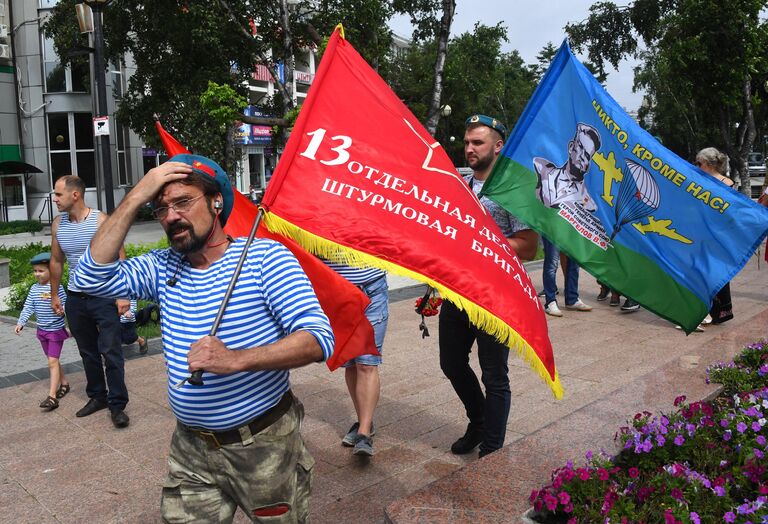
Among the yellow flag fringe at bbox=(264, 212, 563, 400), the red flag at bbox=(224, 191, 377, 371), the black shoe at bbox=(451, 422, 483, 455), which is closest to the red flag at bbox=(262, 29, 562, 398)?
the yellow flag fringe at bbox=(264, 212, 563, 400)

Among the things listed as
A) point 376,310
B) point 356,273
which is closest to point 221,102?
point 376,310

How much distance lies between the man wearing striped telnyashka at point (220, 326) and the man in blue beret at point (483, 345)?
65.6 inches

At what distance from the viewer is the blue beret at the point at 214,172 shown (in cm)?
247

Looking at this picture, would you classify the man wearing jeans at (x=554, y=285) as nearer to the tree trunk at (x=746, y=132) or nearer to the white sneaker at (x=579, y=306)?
the white sneaker at (x=579, y=306)

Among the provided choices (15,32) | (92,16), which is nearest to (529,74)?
(15,32)

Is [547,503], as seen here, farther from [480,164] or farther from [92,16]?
[92,16]

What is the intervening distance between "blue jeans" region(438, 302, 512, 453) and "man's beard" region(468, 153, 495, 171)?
817 millimetres

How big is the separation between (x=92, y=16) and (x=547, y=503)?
1304 cm

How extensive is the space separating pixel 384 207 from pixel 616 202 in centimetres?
179

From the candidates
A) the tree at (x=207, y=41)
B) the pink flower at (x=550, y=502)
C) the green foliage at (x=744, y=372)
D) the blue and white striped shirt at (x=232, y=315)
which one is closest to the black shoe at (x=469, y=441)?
the green foliage at (x=744, y=372)

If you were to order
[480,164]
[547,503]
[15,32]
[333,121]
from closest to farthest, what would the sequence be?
1. [547,503]
2. [333,121]
3. [480,164]
4. [15,32]

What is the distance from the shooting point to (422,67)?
146 feet

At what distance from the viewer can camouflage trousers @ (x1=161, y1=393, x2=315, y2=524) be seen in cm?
248

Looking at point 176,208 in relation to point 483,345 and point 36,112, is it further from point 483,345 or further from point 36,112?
point 36,112
